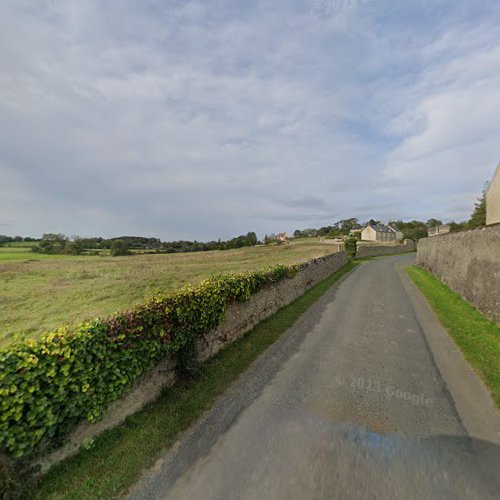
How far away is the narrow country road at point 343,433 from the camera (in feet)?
10.1

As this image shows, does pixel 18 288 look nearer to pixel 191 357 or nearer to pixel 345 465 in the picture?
pixel 191 357

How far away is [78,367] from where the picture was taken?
11.2 feet

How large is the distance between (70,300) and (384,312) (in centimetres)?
1859

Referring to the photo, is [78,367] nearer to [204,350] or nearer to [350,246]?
[204,350]

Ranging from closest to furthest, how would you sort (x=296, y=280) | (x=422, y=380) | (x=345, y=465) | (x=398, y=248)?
(x=345, y=465)
(x=422, y=380)
(x=296, y=280)
(x=398, y=248)

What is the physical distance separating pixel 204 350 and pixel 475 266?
12.9 m

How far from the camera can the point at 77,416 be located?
3.47 metres

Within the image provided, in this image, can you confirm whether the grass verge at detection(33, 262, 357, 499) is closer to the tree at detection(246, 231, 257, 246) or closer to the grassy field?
the grassy field

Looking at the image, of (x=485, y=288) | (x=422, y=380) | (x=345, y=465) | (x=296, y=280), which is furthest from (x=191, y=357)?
(x=485, y=288)

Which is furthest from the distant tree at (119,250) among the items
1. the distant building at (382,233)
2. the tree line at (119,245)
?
the distant building at (382,233)

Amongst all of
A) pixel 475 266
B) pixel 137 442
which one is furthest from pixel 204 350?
pixel 475 266

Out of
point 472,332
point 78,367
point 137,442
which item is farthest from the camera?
point 472,332

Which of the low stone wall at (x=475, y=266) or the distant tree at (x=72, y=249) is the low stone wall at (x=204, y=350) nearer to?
the low stone wall at (x=475, y=266)

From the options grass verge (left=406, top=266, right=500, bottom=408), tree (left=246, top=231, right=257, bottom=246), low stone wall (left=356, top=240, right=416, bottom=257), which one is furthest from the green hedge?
tree (left=246, top=231, right=257, bottom=246)
